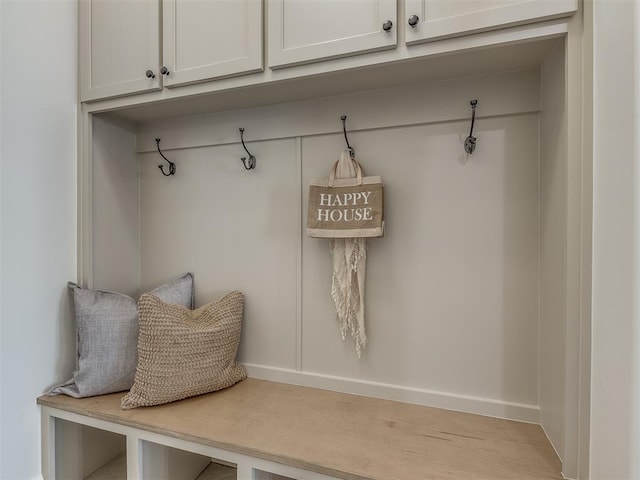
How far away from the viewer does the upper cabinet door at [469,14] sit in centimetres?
84

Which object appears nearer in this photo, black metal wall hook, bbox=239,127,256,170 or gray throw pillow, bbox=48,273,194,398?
gray throw pillow, bbox=48,273,194,398

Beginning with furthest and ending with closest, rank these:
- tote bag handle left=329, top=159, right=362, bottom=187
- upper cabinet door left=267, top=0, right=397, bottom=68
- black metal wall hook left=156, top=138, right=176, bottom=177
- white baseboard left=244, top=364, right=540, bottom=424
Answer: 1. black metal wall hook left=156, top=138, right=176, bottom=177
2. tote bag handle left=329, top=159, right=362, bottom=187
3. white baseboard left=244, top=364, right=540, bottom=424
4. upper cabinet door left=267, top=0, right=397, bottom=68

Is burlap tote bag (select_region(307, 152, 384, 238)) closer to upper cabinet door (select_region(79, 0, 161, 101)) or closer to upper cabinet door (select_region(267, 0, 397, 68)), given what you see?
upper cabinet door (select_region(267, 0, 397, 68))

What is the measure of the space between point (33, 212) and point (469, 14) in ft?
4.88

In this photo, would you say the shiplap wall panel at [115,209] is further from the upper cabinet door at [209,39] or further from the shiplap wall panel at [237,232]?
the upper cabinet door at [209,39]

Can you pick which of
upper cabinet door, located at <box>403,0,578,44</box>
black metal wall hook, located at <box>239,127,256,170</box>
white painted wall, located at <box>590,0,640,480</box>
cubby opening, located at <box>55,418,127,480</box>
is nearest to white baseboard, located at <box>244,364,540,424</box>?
white painted wall, located at <box>590,0,640,480</box>

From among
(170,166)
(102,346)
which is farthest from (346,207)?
(102,346)

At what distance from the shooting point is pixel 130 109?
1.38 m

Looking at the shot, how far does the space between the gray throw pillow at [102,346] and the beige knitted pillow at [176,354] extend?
0.11 m

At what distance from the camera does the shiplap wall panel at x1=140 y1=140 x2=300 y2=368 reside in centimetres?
139

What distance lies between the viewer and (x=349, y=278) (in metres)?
1.24

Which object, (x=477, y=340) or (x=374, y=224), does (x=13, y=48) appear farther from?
(x=477, y=340)

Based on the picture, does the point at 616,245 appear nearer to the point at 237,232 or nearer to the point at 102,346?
the point at 237,232

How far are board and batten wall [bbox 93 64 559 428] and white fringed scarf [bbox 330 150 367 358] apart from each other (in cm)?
5
